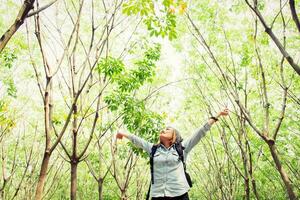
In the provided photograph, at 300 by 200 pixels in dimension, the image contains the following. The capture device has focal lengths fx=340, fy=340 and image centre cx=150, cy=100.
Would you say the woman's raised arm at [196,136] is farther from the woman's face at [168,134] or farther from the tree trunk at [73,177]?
the tree trunk at [73,177]

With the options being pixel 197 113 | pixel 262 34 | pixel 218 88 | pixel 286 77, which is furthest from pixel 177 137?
pixel 197 113

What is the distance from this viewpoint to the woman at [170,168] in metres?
3.71

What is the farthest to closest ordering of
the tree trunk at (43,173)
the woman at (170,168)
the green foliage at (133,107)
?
the green foliage at (133,107) → the tree trunk at (43,173) → the woman at (170,168)

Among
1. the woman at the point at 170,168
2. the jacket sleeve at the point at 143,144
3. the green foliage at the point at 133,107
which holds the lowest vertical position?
the woman at the point at 170,168

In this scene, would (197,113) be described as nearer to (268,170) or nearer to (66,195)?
(268,170)

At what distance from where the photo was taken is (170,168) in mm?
3793

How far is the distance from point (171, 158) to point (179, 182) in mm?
274

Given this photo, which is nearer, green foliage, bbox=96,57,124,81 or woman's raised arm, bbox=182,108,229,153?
woman's raised arm, bbox=182,108,229,153

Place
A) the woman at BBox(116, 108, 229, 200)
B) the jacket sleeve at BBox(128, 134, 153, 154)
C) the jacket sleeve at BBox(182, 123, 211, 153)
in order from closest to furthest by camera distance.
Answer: the woman at BBox(116, 108, 229, 200)
the jacket sleeve at BBox(182, 123, 211, 153)
the jacket sleeve at BBox(128, 134, 153, 154)

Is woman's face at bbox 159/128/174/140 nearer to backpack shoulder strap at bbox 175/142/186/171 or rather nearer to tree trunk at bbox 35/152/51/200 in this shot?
backpack shoulder strap at bbox 175/142/186/171

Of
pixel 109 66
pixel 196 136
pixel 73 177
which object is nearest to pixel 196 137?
pixel 196 136

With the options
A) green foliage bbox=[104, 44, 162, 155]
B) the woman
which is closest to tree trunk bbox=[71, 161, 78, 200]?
green foliage bbox=[104, 44, 162, 155]

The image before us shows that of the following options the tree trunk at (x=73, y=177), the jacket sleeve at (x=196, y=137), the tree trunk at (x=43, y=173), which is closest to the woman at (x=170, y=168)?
the jacket sleeve at (x=196, y=137)

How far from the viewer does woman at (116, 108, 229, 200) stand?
3.71m
